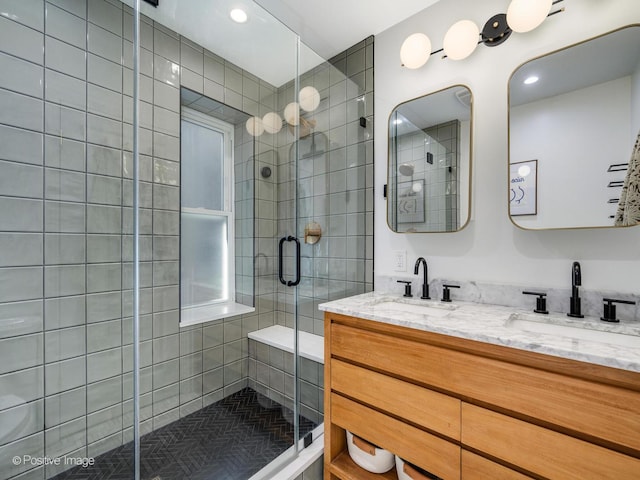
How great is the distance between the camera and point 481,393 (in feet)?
3.06

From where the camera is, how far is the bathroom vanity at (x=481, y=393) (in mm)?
755

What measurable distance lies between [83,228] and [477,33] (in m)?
2.20

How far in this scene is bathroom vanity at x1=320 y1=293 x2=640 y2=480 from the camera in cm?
75

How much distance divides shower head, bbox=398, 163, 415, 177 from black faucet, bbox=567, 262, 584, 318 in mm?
912

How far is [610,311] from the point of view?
1092mm

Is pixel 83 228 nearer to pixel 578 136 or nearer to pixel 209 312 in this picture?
pixel 209 312

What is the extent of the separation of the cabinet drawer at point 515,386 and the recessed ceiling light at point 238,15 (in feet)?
6.12

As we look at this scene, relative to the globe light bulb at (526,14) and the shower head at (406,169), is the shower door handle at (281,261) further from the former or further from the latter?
the globe light bulb at (526,14)

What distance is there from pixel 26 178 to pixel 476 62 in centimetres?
224

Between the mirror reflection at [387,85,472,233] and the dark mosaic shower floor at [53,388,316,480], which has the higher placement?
the mirror reflection at [387,85,472,233]

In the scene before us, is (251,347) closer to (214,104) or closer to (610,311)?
(214,104)

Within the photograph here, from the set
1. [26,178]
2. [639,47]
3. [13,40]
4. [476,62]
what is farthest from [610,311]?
[13,40]

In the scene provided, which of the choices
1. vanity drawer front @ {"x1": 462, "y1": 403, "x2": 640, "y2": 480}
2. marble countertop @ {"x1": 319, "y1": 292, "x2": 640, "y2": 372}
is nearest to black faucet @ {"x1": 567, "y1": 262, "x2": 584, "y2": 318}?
marble countertop @ {"x1": 319, "y1": 292, "x2": 640, "y2": 372}

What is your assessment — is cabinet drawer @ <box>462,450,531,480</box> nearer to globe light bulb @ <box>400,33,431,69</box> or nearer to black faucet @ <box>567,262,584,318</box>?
black faucet @ <box>567,262,584,318</box>
